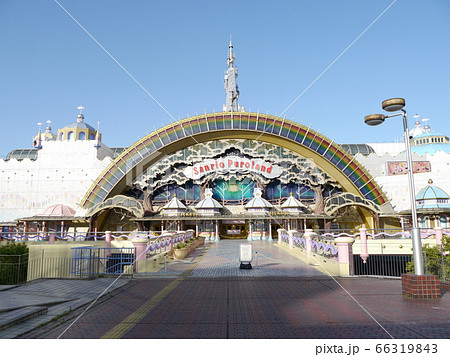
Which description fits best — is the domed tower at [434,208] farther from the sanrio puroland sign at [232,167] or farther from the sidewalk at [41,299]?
Result: the sidewalk at [41,299]

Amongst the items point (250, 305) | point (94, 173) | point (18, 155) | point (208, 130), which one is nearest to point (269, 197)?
Result: point (208, 130)

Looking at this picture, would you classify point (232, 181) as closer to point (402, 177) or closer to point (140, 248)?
point (402, 177)

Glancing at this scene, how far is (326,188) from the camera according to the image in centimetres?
4469

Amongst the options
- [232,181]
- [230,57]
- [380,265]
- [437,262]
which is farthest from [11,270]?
[230,57]

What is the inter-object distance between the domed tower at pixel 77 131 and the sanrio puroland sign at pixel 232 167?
29.2m

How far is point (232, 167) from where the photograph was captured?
145 ft

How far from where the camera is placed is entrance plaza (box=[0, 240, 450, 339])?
7.14m

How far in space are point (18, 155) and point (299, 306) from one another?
192 ft

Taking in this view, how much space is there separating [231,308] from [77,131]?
61.1 meters

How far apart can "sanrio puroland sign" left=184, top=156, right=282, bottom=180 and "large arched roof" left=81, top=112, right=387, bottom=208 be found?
3.18 m

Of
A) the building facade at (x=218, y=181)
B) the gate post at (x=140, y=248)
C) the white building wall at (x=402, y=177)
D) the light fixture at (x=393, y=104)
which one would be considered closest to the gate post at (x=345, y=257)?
the light fixture at (x=393, y=104)

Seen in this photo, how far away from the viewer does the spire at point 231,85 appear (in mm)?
64188

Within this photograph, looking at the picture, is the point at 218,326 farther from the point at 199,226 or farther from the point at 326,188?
the point at 326,188

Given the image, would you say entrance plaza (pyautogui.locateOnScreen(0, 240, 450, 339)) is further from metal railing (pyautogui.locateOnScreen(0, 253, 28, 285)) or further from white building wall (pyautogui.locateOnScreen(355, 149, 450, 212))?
white building wall (pyautogui.locateOnScreen(355, 149, 450, 212))
